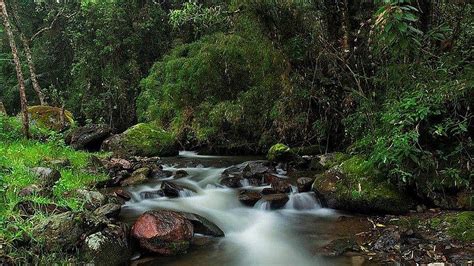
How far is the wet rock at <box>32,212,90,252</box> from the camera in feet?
13.5

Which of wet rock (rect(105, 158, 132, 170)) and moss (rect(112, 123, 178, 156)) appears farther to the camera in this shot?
moss (rect(112, 123, 178, 156))

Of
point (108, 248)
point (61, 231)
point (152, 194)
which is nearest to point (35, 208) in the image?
point (61, 231)

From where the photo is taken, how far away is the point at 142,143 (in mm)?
11883

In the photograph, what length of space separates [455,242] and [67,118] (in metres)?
14.4

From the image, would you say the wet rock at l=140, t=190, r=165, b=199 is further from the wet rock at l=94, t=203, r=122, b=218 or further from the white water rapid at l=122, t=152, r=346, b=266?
the wet rock at l=94, t=203, r=122, b=218

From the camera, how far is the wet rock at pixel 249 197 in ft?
22.2

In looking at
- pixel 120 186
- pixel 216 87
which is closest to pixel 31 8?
pixel 216 87

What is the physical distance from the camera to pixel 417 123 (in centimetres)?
561

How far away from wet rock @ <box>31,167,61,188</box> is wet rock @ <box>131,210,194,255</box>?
191cm

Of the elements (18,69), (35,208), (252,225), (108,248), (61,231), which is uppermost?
(18,69)

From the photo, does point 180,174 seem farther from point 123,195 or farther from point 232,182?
point 123,195

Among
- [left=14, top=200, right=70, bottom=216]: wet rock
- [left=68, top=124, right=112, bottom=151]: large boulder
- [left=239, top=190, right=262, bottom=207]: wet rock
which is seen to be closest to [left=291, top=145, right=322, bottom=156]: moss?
[left=239, top=190, right=262, bottom=207]: wet rock

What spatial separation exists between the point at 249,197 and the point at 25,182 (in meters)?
3.53

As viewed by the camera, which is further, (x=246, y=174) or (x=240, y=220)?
(x=246, y=174)
